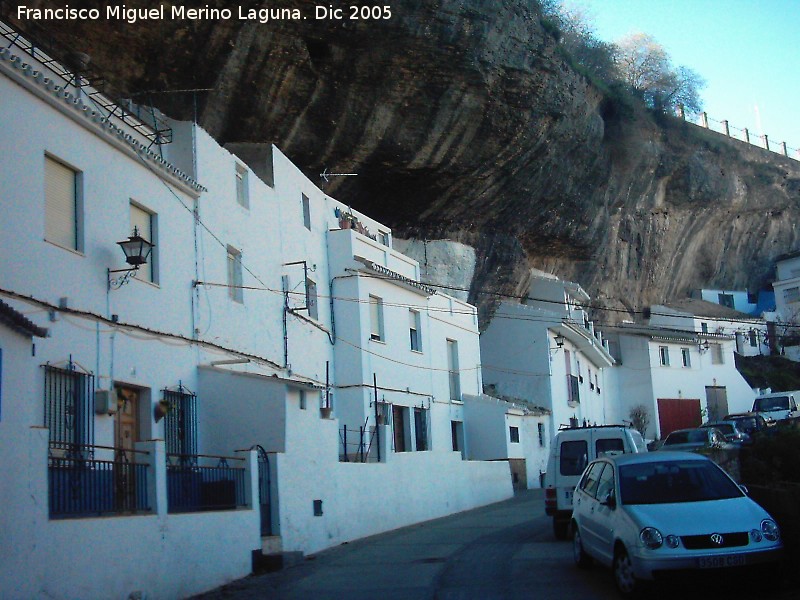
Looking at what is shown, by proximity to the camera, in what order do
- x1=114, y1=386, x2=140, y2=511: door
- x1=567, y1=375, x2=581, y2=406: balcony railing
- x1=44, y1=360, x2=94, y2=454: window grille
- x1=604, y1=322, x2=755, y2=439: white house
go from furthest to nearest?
1. x1=604, y1=322, x2=755, y2=439: white house
2. x1=567, y1=375, x2=581, y2=406: balcony railing
3. x1=44, y1=360, x2=94, y2=454: window grille
4. x1=114, y1=386, x2=140, y2=511: door

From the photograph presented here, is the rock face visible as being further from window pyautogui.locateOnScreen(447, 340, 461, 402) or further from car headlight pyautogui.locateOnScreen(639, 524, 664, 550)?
car headlight pyautogui.locateOnScreen(639, 524, 664, 550)

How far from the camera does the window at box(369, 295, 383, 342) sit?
87.1ft

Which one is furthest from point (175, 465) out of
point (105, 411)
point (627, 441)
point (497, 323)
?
point (497, 323)

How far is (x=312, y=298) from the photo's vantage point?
24422 mm

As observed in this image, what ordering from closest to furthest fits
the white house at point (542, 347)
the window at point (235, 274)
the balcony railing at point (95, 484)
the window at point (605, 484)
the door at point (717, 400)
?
1. the balcony railing at point (95, 484)
2. the window at point (605, 484)
3. the window at point (235, 274)
4. the white house at point (542, 347)
5. the door at point (717, 400)

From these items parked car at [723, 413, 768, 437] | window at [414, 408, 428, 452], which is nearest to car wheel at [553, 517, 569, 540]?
window at [414, 408, 428, 452]

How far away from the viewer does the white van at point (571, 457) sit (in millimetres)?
16500

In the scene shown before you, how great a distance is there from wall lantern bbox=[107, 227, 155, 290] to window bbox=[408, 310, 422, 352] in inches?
604

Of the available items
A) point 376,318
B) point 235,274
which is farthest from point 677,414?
point 235,274

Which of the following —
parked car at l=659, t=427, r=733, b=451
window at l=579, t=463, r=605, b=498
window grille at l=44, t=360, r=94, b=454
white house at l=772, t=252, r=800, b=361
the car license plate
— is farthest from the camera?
white house at l=772, t=252, r=800, b=361

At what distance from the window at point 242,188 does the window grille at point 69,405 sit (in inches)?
298

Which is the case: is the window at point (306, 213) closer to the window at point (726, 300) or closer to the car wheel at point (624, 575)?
the car wheel at point (624, 575)

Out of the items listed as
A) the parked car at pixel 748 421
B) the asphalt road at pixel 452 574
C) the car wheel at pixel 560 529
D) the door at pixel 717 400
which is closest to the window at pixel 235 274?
the asphalt road at pixel 452 574

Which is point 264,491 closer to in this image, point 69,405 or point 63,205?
point 69,405
